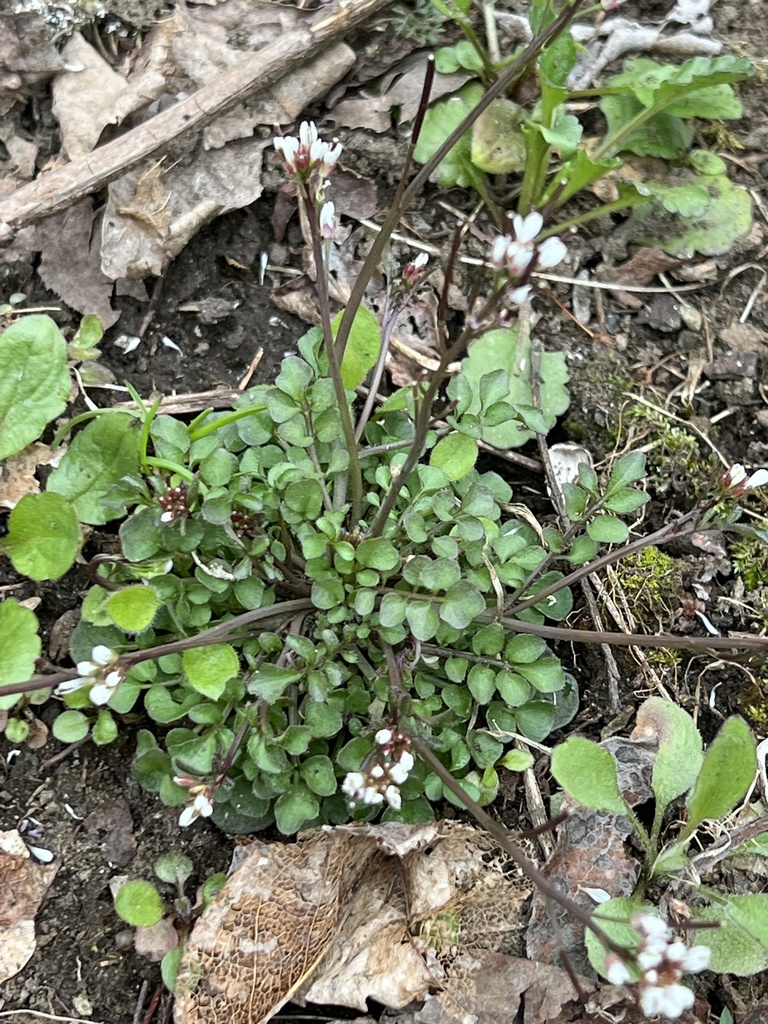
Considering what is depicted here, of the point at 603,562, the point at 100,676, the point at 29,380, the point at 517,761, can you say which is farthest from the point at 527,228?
the point at 29,380

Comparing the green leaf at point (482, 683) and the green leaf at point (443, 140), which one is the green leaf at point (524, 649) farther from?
the green leaf at point (443, 140)

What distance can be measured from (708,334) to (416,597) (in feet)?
4.34

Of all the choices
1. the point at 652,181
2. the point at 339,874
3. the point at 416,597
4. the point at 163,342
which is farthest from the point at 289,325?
the point at 339,874

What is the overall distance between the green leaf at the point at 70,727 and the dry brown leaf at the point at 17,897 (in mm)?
253

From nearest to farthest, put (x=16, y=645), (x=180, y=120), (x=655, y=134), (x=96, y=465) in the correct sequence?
(x=16, y=645) → (x=96, y=465) → (x=180, y=120) → (x=655, y=134)

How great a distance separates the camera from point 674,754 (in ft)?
6.38

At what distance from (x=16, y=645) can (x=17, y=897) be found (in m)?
0.60

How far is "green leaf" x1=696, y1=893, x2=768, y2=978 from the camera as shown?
177cm

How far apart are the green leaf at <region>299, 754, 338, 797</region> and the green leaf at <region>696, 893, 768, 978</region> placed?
0.83 meters

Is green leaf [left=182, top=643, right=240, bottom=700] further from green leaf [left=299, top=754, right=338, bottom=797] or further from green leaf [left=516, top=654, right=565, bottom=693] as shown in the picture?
green leaf [left=516, top=654, right=565, bottom=693]

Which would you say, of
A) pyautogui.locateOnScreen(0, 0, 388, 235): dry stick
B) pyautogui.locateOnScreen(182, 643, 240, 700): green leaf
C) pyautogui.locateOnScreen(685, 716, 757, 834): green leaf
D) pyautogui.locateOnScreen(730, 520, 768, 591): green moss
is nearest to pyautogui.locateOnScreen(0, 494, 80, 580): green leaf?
pyautogui.locateOnScreen(182, 643, 240, 700): green leaf

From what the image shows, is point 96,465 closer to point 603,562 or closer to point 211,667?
point 211,667

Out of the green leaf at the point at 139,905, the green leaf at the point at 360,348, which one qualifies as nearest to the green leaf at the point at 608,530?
the green leaf at the point at 360,348

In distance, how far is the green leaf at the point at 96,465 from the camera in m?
2.01
